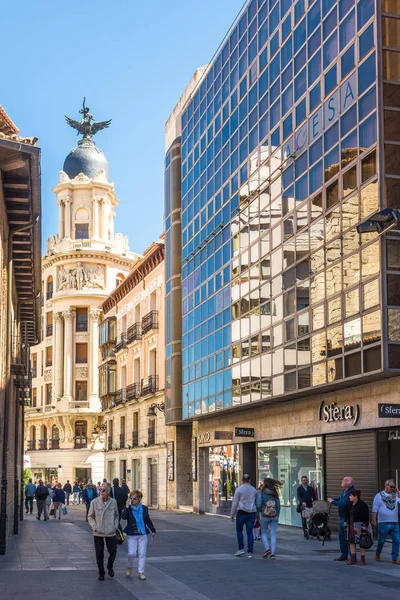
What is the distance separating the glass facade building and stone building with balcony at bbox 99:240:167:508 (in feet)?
33.0

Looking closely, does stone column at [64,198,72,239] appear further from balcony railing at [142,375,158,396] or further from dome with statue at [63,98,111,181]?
balcony railing at [142,375,158,396]

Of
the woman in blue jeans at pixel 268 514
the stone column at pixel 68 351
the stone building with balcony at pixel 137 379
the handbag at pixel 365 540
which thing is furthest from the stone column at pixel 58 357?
the handbag at pixel 365 540

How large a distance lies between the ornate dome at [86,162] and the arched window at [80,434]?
22.5m

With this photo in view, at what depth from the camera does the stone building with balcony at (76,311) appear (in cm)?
7881

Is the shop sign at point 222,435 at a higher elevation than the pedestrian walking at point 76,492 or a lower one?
higher

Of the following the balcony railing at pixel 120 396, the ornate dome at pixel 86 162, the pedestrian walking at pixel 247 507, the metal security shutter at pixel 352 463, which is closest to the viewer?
the pedestrian walking at pixel 247 507

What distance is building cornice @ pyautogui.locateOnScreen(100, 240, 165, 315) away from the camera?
48.9 meters

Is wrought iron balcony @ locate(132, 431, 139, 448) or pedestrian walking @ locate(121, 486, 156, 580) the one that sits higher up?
wrought iron balcony @ locate(132, 431, 139, 448)

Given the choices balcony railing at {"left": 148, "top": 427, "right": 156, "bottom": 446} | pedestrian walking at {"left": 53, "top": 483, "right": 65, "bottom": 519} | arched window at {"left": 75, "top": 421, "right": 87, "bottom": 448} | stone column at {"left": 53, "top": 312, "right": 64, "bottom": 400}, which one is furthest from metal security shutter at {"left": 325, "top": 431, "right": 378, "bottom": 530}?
stone column at {"left": 53, "top": 312, "right": 64, "bottom": 400}

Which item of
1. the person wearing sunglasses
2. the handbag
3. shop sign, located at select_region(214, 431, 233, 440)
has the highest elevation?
shop sign, located at select_region(214, 431, 233, 440)

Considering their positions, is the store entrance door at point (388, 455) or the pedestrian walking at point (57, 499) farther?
the pedestrian walking at point (57, 499)

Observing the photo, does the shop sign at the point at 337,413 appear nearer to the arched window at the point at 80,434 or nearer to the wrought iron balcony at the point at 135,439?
the wrought iron balcony at the point at 135,439

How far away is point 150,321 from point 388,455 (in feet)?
95.3

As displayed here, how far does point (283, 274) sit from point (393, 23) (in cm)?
836
